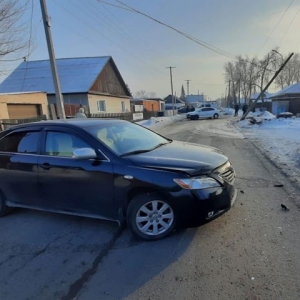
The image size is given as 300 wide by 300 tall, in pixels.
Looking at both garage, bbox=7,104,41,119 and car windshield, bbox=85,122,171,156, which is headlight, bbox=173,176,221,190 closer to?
car windshield, bbox=85,122,171,156

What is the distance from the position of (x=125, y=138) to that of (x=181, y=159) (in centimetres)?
108

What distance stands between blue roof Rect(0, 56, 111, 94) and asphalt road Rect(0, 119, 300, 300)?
2132 centimetres

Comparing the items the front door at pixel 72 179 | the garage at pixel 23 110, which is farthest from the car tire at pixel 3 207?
the garage at pixel 23 110

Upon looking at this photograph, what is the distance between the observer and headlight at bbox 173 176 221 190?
3.14m

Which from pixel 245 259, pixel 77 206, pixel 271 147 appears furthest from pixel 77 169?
pixel 271 147

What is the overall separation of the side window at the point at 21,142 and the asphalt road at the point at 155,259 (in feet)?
3.80

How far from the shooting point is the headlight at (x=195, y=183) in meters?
3.14

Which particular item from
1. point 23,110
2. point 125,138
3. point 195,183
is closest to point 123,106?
point 23,110

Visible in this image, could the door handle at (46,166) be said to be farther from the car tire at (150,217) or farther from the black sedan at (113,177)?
the car tire at (150,217)

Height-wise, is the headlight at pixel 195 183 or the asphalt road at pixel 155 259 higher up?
the headlight at pixel 195 183

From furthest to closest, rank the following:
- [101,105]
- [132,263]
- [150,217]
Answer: [101,105] < [150,217] < [132,263]

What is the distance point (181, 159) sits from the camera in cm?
345

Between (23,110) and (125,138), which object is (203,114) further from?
(125,138)

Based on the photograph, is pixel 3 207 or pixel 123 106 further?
pixel 123 106
